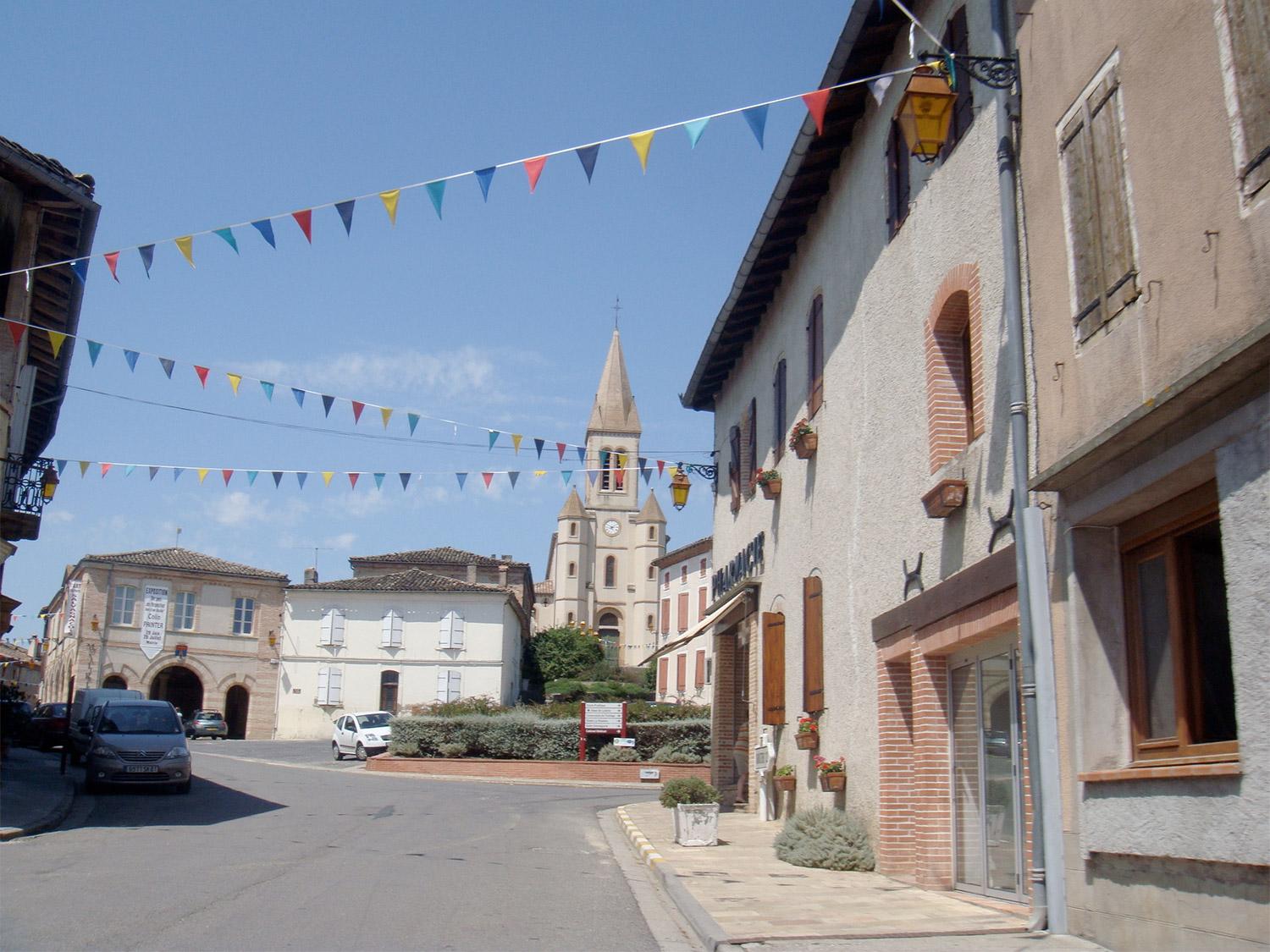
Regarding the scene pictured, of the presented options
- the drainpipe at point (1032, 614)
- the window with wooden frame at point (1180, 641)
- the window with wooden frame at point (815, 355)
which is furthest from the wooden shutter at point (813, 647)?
the window with wooden frame at point (1180, 641)

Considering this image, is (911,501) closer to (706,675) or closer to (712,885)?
(712,885)

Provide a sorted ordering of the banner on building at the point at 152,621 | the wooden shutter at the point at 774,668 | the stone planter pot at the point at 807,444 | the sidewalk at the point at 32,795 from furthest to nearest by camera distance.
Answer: the banner on building at the point at 152,621 < the wooden shutter at the point at 774,668 < the stone planter pot at the point at 807,444 < the sidewalk at the point at 32,795

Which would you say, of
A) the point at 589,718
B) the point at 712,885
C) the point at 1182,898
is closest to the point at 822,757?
the point at 712,885

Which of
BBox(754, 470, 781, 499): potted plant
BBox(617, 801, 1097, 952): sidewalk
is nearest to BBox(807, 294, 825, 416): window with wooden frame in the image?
BBox(754, 470, 781, 499): potted plant

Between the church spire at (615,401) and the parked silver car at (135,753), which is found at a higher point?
the church spire at (615,401)

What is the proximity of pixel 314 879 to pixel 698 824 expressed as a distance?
15.5 ft

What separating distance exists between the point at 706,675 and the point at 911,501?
151ft

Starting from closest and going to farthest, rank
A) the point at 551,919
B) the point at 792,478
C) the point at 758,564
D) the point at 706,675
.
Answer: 1. the point at 551,919
2. the point at 792,478
3. the point at 758,564
4. the point at 706,675

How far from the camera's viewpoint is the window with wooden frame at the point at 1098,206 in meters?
6.33

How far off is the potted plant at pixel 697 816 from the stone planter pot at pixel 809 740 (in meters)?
1.10

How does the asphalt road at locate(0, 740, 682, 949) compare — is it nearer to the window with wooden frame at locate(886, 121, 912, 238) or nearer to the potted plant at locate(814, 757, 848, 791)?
the potted plant at locate(814, 757, 848, 791)

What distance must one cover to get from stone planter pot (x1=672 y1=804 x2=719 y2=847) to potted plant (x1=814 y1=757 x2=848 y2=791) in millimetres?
1542

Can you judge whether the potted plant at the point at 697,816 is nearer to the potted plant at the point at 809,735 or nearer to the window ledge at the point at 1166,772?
the potted plant at the point at 809,735

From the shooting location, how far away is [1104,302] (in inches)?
255
